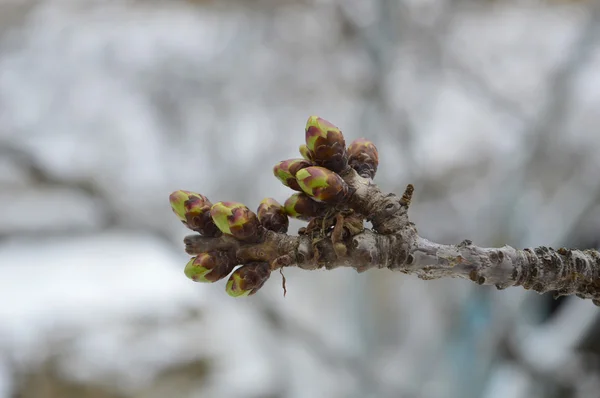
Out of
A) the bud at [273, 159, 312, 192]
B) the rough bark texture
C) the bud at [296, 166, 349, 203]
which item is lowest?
the rough bark texture

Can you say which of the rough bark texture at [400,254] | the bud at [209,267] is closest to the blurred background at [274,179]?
the rough bark texture at [400,254]

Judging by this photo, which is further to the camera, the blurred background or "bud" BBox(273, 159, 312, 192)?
the blurred background

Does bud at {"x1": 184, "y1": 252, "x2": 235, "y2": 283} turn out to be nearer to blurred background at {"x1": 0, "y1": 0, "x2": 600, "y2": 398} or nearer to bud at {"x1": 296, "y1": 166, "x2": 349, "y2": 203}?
bud at {"x1": 296, "y1": 166, "x2": 349, "y2": 203}

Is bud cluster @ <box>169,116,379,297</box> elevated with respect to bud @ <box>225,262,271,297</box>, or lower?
elevated

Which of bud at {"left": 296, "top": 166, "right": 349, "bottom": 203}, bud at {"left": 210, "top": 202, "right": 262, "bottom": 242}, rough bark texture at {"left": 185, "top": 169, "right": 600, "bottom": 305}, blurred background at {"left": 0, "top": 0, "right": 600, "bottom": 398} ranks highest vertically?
blurred background at {"left": 0, "top": 0, "right": 600, "bottom": 398}

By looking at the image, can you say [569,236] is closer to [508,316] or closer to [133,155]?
[508,316]

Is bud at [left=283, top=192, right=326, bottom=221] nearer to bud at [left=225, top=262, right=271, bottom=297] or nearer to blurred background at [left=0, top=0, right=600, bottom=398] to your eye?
bud at [left=225, top=262, right=271, bottom=297]

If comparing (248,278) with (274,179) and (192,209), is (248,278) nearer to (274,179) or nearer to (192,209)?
(192,209)

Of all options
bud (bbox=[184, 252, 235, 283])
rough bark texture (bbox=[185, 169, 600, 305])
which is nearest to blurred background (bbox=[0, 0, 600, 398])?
rough bark texture (bbox=[185, 169, 600, 305])
